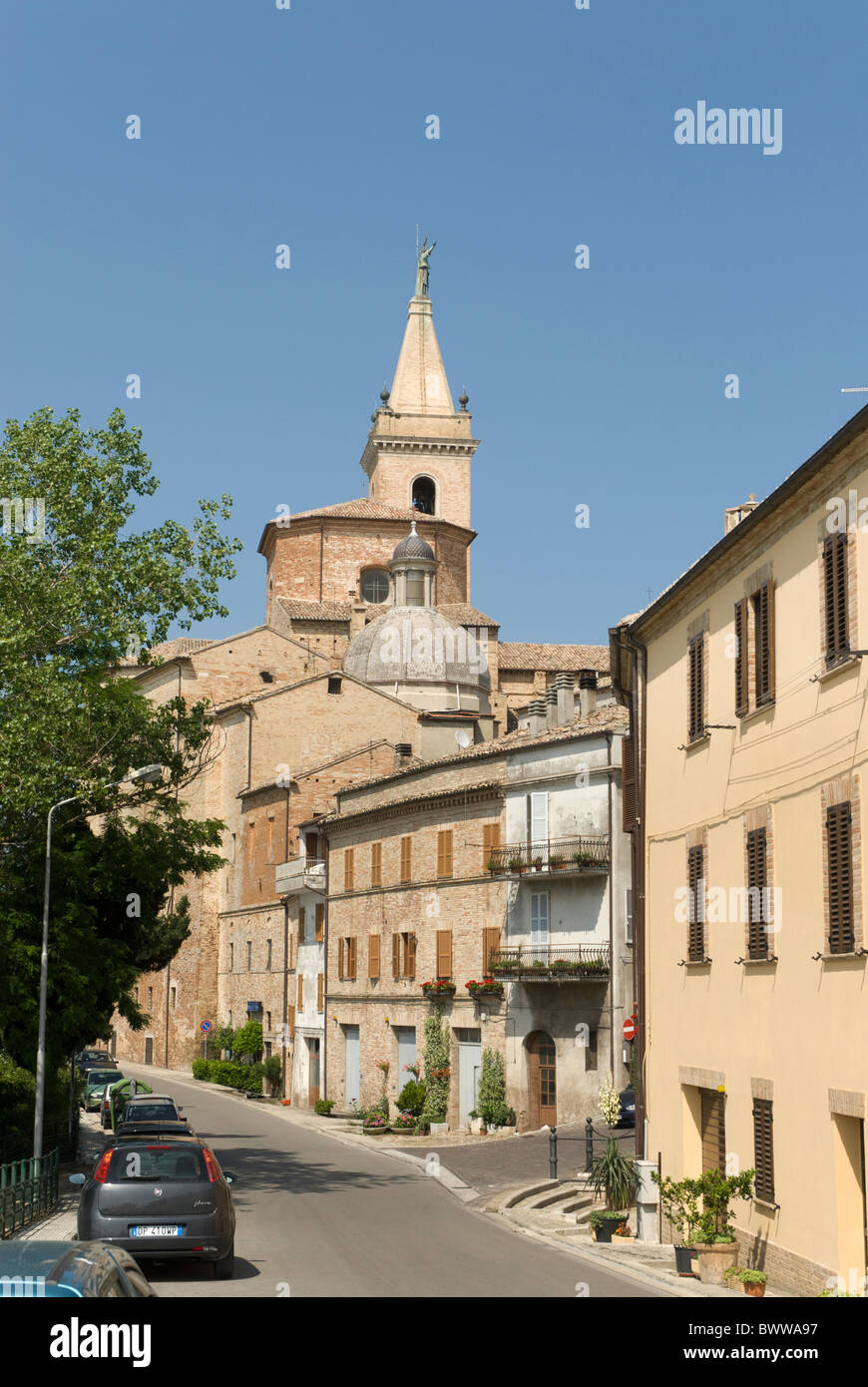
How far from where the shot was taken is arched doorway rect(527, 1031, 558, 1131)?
36.9 m

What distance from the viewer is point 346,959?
48.8 meters

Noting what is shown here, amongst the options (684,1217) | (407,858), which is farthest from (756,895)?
(407,858)

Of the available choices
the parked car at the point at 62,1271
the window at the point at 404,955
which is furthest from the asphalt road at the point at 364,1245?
the window at the point at 404,955

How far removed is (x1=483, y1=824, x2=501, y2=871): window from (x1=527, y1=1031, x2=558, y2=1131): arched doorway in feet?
16.2

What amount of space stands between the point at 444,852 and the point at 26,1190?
2489 cm

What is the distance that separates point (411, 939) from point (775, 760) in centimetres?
2960

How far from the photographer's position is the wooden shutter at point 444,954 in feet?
137

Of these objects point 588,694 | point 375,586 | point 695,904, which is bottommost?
point 695,904

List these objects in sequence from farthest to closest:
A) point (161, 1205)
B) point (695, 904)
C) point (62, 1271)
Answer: point (695, 904) → point (161, 1205) → point (62, 1271)

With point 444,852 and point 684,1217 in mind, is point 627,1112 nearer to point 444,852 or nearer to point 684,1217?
point 444,852

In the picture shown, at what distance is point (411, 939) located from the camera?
44.2 meters
